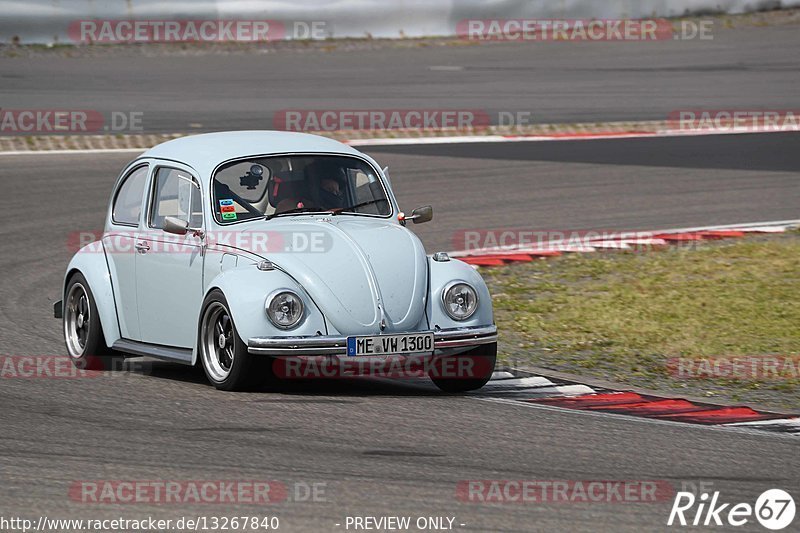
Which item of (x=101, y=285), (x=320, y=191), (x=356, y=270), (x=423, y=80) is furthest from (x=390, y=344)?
(x=423, y=80)

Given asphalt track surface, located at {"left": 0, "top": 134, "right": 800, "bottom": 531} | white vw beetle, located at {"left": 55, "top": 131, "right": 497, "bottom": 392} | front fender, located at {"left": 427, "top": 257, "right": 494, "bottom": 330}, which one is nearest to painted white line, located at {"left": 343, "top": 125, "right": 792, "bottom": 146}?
asphalt track surface, located at {"left": 0, "top": 134, "right": 800, "bottom": 531}

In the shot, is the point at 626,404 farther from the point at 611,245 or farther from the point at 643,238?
the point at 643,238

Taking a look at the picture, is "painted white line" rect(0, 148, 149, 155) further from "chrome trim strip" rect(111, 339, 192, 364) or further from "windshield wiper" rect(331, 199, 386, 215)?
"windshield wiper" rect(331, 199, 386, 215)

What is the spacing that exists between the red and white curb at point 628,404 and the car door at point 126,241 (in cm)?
233

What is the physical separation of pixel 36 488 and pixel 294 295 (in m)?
2.21

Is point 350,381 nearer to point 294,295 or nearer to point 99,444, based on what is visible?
point 294,295

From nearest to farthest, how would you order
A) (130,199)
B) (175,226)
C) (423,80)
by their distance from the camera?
(175,226)
(130,199)
(423,80)

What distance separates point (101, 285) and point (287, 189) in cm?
144

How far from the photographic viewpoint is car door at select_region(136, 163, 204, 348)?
852 cm

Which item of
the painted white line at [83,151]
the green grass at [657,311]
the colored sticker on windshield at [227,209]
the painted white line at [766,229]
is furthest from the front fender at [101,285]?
the painted white line at [83,151]

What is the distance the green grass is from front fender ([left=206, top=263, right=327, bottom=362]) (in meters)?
2.00

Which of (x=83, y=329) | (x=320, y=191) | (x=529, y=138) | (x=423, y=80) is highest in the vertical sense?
(x=423, y=80)

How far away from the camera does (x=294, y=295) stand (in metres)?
7.83

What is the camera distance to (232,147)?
353 inches
